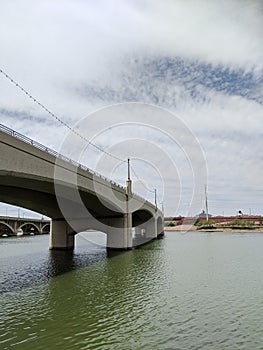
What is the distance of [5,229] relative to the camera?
114 meters

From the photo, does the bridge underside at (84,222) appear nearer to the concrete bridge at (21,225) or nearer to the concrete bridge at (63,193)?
the concrete bridge at (63,193)

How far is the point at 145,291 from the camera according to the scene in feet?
60.2

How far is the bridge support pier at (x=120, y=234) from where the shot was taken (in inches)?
1828

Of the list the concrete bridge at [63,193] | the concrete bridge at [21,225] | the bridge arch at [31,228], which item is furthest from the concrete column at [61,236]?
the bridge arch at [31,228]

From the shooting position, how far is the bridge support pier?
46.4 meters

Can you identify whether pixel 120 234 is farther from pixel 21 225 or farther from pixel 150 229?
pixel 21 225

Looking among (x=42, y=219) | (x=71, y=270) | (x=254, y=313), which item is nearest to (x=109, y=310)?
(x=254, y=313)

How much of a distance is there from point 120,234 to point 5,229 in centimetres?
8028

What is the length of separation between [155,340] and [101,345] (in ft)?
Answer: 5.89

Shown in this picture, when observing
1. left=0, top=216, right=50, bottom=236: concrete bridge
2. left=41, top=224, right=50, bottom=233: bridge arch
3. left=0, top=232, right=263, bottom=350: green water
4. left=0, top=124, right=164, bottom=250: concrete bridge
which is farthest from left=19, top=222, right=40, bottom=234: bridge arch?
left=0, top=232, right=263, bottom=350: green water

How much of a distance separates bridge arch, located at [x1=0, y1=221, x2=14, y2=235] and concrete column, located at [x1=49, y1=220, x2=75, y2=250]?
58.7m

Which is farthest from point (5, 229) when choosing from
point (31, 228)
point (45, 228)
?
point (45, 228)

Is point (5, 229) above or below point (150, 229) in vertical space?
below

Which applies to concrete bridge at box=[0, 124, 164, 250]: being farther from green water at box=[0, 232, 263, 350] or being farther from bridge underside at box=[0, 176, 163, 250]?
green water at box=[0, 232, 263, 350]
